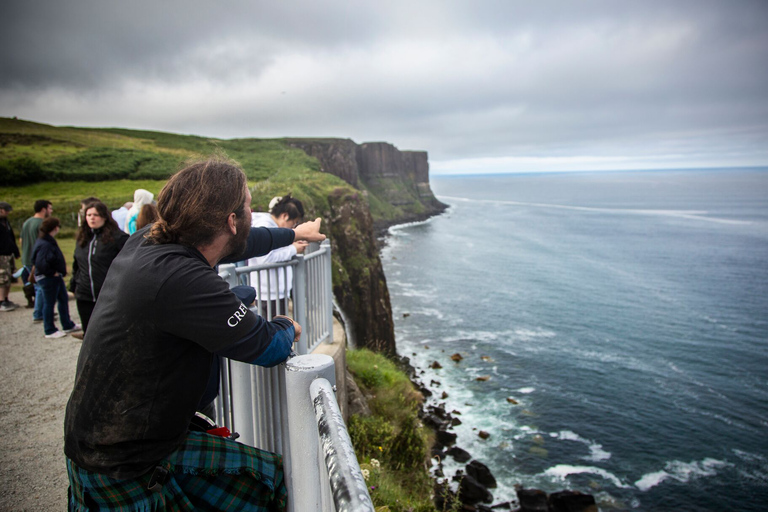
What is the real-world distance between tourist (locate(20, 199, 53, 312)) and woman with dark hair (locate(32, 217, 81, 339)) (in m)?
0.27

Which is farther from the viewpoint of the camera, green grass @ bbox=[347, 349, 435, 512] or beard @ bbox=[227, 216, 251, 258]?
green grass @ bbox=[347, 349, 435, 512]

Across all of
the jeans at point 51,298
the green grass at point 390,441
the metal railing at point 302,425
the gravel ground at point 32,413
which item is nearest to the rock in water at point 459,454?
the green grass at point 390,441

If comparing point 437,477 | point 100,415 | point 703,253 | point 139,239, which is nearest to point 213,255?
point 139,239

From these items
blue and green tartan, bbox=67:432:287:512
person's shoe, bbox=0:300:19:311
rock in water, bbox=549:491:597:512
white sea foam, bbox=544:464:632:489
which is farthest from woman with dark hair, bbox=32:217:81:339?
white sea foam, bbox=544:464:632:489

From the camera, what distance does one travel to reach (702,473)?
70.0 feet

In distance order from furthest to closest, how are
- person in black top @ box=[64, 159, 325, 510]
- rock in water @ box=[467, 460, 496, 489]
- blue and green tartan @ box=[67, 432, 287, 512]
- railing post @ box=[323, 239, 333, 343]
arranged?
rock in water @ box=[467, 460, 496, 489] → railing post @ box=[323, 239, 333, 343] → blue and green tartan @ box=[67, 432, 287, 512] → person in black top @ box=[64, 159, 325, 510]

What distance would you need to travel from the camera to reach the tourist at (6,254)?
34.7ft

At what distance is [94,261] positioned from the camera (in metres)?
6.83

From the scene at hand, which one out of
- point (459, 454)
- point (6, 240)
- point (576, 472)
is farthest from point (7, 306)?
point (576, 472)

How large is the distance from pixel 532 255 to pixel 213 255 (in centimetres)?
7347

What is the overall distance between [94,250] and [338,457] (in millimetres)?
6709

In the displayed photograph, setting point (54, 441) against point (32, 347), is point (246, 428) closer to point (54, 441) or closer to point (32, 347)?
point (54, 441)

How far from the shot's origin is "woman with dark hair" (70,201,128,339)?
6.81 metres

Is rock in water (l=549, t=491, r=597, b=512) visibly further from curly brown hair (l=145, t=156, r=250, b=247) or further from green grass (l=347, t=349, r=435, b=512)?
curly brown hair (l=145, t=156, r=250, b=247)
